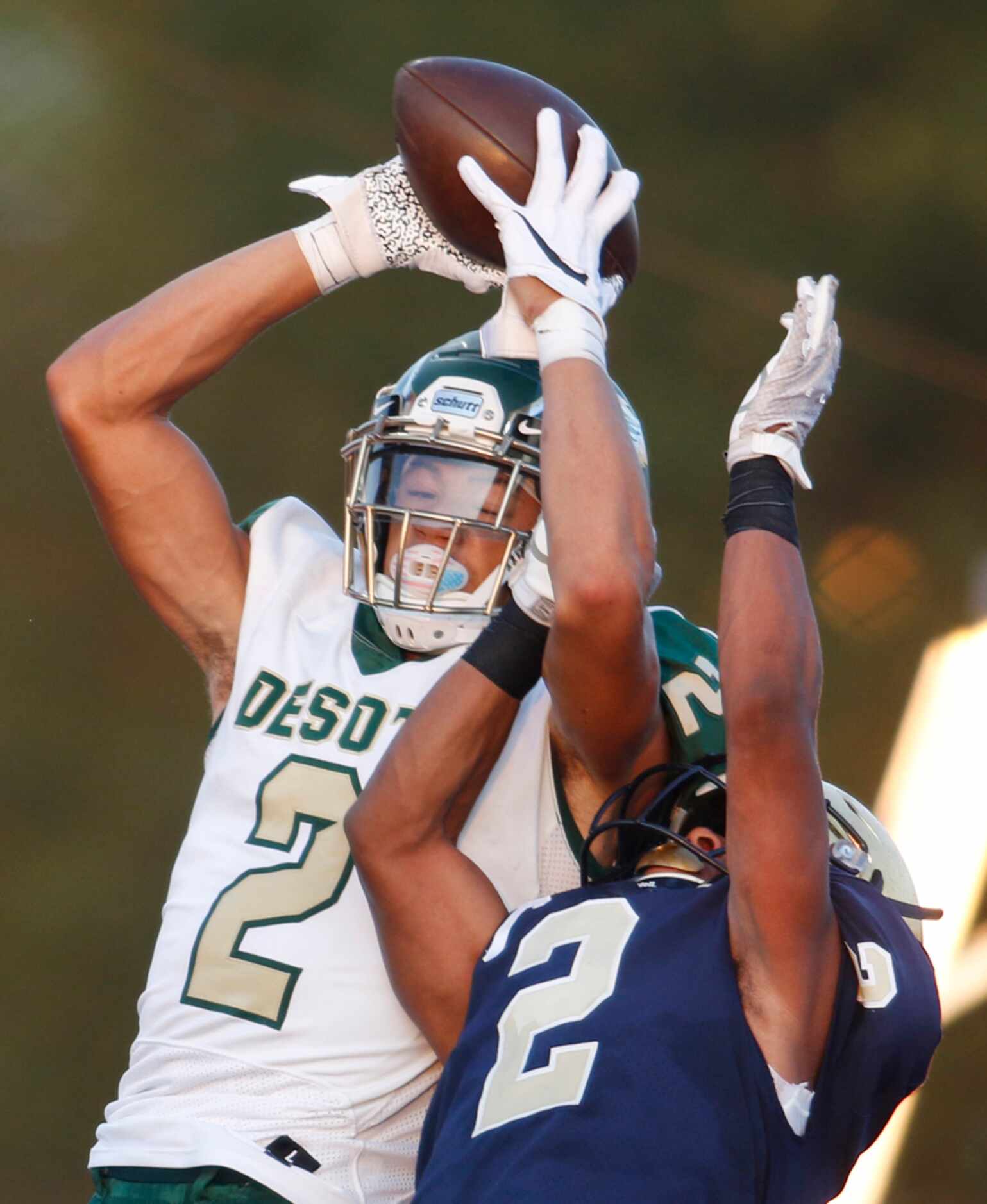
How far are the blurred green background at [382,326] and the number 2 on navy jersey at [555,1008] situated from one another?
2.11m

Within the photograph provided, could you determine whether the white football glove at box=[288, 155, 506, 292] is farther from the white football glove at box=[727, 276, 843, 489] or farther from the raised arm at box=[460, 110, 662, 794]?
the white football glove at box=[727, 276, 843, 489]

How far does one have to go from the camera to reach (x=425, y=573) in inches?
86.0

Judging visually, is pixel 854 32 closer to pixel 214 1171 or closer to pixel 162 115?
pixel 162 115

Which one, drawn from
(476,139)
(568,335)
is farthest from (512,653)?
(476,139)

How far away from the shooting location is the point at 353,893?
2002mm

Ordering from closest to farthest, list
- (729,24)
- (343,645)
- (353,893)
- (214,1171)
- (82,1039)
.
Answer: (214,1171) → (353,893) → (343,645) → (82,1039) → (729,24)

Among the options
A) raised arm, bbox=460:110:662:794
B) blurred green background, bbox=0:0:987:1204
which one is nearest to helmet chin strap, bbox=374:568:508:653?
raised arm, bbox=460:110:662:794

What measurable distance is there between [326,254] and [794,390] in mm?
886

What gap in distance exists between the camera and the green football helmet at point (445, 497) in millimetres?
2174

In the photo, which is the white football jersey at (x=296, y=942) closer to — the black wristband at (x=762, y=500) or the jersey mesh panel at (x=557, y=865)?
the jersey mesh panel at (x=557, y=865)

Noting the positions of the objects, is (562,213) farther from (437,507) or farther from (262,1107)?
(262,1107)

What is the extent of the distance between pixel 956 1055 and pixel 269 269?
7.68 feet

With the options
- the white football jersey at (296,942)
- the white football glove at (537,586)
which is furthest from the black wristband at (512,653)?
the white football jersey at (296,942)

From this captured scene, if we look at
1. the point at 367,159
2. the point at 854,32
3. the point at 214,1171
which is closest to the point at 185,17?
the point at 367,159
